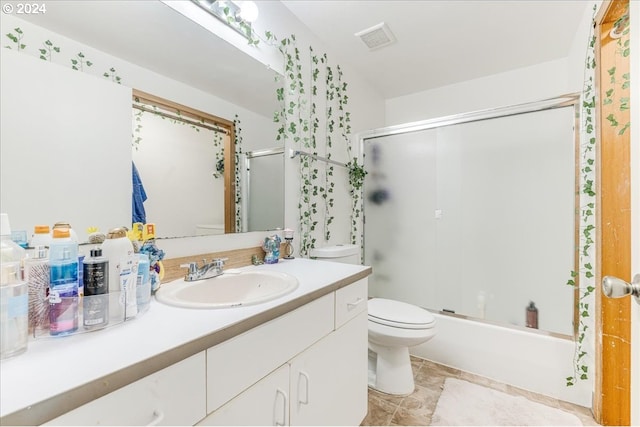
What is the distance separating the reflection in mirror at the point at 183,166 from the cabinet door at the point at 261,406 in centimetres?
68

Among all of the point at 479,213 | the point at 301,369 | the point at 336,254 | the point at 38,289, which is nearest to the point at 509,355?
the point at 479,213

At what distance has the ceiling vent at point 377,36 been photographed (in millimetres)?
1883

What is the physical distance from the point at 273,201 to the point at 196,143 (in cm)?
52

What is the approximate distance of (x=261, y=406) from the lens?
2.56ft

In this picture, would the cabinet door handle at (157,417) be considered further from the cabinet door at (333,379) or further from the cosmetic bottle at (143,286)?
the cabinet door at (333,379)

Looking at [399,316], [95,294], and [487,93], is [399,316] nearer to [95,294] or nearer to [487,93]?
[95,294]

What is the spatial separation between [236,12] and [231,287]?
1.31 meters

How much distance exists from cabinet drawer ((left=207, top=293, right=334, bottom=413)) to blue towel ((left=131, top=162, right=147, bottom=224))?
0.64m

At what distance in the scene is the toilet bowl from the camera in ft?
5.23

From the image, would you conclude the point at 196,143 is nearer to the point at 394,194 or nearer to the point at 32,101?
the point at 32,101

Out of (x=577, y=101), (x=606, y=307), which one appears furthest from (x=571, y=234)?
(x=577, y=101)

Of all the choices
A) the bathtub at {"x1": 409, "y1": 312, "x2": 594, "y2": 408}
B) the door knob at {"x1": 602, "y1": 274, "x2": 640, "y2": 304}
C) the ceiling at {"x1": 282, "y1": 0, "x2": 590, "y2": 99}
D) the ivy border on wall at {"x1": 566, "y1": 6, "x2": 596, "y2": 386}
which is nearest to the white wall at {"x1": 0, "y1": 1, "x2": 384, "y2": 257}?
the ceiling at {"x1": 282, "y1": 0, "x2": 590, "y2": 99}

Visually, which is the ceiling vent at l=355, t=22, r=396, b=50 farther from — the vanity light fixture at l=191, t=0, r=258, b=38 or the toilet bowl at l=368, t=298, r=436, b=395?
the toilet bowl at l=368, t=298, r=436, b=395

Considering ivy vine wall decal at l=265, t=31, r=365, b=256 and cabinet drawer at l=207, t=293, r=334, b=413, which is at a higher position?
ivy vine wall decal at l=265, t=31, r=365, b=256
